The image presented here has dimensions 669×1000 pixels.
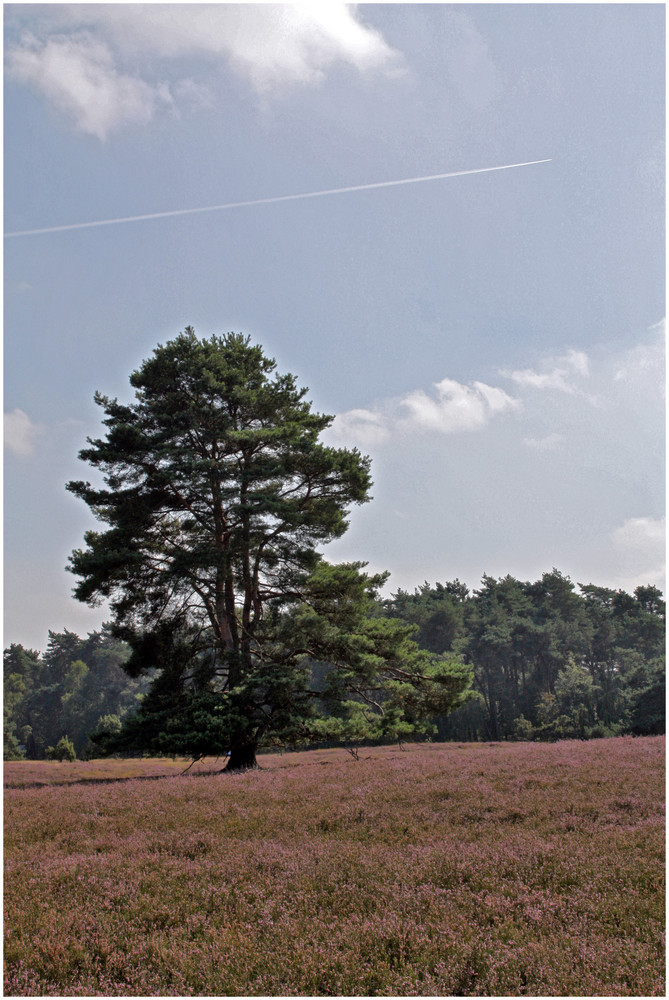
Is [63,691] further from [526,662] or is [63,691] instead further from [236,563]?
[236,563]

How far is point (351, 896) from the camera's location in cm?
550

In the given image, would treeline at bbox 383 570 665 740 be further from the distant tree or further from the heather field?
the heather field

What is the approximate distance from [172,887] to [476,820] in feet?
14.2

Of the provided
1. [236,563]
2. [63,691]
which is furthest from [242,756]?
[63,691]

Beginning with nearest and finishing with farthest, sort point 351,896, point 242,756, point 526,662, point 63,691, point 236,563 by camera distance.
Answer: point 351,896
point 242,756
point 236,563
point 526,662
point 63,691

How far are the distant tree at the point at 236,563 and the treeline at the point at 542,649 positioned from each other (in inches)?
1519

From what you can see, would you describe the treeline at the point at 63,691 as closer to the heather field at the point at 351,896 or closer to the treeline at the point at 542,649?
the treeline at the point at 542,649

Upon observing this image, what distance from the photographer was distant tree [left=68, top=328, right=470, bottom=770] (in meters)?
18.9

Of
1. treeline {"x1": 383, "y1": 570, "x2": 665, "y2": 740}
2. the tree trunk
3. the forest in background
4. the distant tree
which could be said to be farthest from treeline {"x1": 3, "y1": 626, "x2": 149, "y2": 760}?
the tree trunk

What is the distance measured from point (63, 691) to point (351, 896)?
90979mm

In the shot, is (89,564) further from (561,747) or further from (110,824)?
(561,747)

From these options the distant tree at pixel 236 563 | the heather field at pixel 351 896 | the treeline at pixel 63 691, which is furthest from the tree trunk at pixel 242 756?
the treeline at pixel 63 691

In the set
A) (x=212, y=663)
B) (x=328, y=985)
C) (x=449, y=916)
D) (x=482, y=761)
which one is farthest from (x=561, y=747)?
(x=328, y=985)

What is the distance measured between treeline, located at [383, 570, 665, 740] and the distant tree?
38588 millimetres
